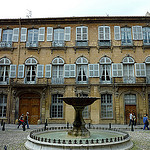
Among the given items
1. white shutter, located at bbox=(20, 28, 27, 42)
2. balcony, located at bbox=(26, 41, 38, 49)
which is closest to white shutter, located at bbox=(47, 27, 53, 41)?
balcony, located at bbox=(26, 41, 38, 49)

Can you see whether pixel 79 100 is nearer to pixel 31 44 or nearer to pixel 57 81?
pixel 57 81

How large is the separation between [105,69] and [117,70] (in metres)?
1.27

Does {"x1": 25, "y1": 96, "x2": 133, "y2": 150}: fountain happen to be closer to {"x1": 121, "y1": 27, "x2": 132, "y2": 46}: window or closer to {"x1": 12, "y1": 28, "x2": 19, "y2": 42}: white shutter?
{"x1": 121, "y1": 27, "x2": 132, "y2": 46}: window

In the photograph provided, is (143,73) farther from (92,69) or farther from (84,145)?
(84,145)

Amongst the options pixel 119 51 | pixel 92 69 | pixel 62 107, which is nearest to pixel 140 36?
pixel 119 51

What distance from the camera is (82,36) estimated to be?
1970 cm

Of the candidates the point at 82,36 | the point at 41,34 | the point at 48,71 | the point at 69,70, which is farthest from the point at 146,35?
the point at 41,34

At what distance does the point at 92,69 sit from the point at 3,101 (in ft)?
33.3

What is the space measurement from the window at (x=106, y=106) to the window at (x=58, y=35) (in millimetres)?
7295

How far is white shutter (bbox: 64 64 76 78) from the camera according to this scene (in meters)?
18.9

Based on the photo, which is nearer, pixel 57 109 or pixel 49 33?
pixel 57 109

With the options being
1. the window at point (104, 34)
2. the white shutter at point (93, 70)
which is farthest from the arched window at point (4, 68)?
the window at point (104, 34)

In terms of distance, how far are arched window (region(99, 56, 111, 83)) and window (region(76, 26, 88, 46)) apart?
2653 mm

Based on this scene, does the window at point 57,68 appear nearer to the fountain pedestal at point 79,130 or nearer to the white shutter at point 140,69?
the white shutter at point 140,69
